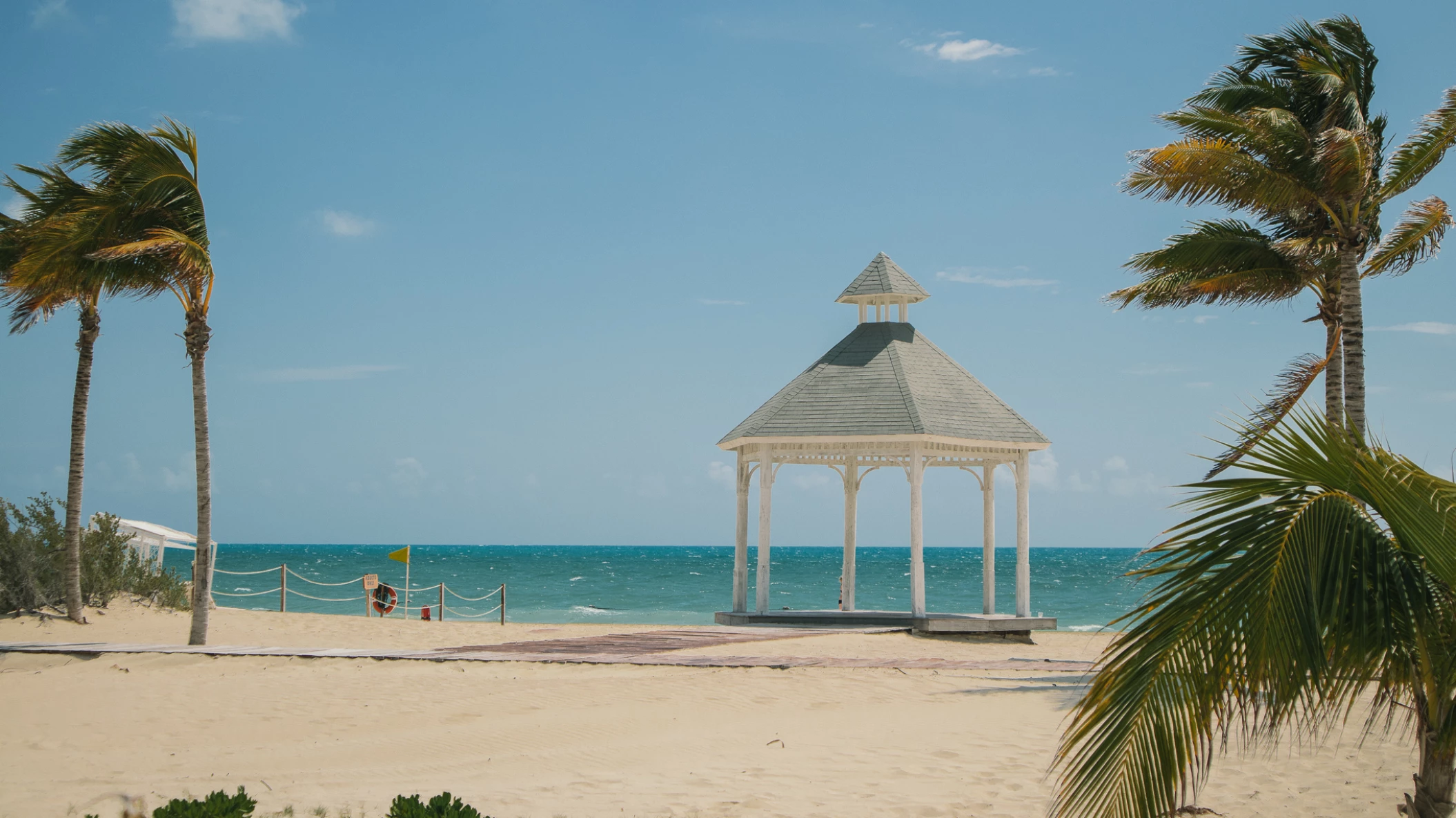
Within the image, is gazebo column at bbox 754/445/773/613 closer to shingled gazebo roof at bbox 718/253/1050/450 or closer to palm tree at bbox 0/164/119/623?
shingled gazebo roof at bbox 718/253/1050/450

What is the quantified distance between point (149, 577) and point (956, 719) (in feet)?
61.7

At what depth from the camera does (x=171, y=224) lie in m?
16.9

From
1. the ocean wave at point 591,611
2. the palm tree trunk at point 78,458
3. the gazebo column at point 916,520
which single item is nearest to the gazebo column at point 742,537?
the gazebo column at point 916,520

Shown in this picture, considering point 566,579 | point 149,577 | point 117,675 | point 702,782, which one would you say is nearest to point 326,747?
point 702,782

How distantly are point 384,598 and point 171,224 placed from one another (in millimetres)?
13637

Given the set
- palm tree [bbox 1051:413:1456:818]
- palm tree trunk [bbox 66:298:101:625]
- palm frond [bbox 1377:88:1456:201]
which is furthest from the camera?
palm tree trunk [bbox 66:298:101:625]

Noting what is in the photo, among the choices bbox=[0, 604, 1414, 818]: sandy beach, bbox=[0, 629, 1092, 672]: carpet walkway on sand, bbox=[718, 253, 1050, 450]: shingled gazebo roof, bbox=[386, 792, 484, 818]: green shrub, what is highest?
bbox=[718, 253, 1050, 450]: shingled gazebo roof

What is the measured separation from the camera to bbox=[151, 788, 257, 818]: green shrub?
578cm

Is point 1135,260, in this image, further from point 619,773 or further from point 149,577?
point 149,577

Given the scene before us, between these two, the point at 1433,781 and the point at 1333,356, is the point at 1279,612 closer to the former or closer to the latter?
the point at 1433,781

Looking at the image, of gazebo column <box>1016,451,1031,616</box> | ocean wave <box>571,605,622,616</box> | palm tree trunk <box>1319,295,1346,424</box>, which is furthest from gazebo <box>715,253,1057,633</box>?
ocean wave <box>571,605,622,616</box>

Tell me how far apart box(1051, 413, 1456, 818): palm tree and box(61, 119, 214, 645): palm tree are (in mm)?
14838

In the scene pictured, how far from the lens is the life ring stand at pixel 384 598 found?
88.2ft

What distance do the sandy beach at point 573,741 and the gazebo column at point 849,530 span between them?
7092mm
